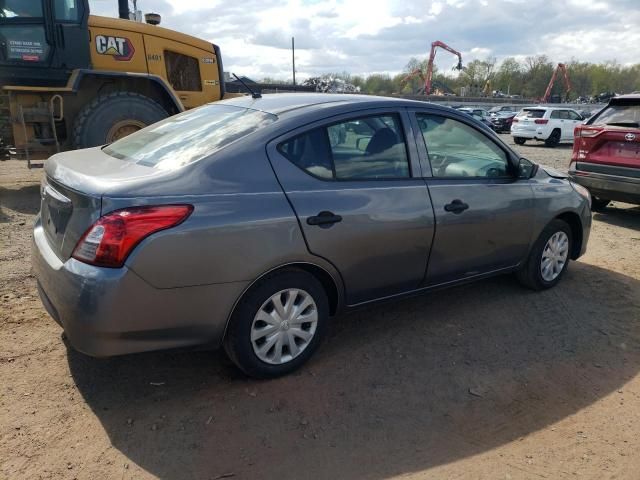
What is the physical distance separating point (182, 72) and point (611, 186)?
6.94 m

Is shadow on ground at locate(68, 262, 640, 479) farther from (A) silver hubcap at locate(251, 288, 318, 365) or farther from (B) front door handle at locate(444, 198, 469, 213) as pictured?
(B) front door handle at locate(444, 198, 469, 213)

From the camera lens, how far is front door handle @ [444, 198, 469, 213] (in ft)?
12.1

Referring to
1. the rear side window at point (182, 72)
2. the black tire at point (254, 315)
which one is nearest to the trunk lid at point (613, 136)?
the black tire at point (254, 315)

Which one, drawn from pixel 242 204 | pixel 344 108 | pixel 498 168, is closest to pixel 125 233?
pixel 242 204

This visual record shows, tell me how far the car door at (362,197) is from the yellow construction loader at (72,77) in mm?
5467

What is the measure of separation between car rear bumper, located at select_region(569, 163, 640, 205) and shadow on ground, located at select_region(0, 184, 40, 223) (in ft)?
23.7

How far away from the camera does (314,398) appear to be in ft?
9.91

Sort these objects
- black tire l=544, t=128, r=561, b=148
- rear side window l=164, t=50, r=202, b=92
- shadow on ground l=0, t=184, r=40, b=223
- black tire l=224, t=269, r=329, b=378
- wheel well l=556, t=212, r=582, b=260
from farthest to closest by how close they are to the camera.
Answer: black tire l=544, t=128, r=561, b=148 < rear side window l=164, t=50, r=202, b=92 < shadow on ground l=0, t=184, r=40, b=223 < wheel well l=556, t=212, r=582, b=260 < black tire l=224, t=269, r=329, b=378

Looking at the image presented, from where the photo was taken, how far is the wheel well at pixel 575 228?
478 centimetres

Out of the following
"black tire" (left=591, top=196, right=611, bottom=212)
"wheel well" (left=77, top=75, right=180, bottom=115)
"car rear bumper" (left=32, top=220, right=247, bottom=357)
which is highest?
"wheel well" (left=77, top=75, right=180, bottom=115)

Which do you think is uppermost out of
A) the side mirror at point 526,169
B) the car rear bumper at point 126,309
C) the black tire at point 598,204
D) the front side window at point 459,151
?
the front side window at point 459,151

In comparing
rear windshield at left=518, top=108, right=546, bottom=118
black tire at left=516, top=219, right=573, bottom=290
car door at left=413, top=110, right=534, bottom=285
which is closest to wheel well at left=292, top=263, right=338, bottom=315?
car door at left=413, top=110, right=534, bottom=285

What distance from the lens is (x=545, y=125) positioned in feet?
71.3

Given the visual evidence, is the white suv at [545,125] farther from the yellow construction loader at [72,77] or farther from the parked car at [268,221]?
the parked car at [268,221]
